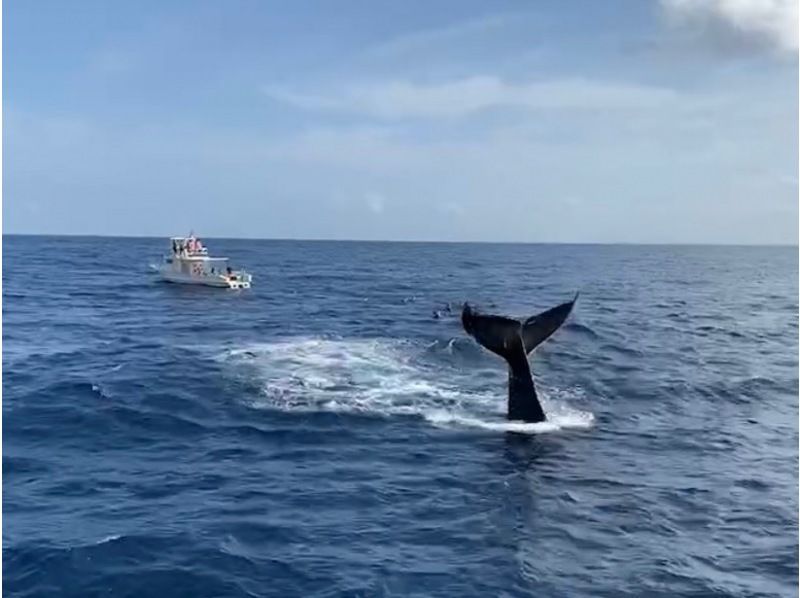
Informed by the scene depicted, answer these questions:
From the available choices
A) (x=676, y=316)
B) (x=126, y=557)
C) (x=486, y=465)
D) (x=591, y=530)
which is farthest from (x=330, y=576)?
(x=676, y=316)

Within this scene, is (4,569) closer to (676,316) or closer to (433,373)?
(433,373)

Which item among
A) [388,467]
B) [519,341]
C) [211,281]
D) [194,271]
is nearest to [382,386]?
[519,341]

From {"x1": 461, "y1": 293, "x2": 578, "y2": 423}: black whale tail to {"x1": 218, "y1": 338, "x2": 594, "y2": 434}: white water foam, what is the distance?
0.51m

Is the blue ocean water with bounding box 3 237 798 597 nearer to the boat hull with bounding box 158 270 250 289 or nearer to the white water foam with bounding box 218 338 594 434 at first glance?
the white water foam with bounding box 218 338 594 434

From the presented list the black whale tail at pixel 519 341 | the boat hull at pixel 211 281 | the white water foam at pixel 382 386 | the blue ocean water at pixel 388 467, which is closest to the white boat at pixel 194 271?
the boat hull at pixel 211 281

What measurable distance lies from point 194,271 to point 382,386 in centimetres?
4469

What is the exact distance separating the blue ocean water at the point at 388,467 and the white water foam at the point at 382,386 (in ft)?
0.46

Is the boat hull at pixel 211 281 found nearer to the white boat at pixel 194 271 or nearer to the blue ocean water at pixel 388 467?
the white boat at pixel 194 271

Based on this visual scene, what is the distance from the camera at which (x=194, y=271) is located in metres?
67.6

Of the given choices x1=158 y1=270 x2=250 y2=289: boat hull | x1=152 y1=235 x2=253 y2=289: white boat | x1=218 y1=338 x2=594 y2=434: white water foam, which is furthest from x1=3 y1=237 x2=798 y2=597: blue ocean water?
x1=152 y1=235 x2=253 y2=289: white boat

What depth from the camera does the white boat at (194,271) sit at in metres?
65.4

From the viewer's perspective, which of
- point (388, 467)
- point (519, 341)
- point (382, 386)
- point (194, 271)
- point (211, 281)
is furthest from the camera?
point (194, 271)

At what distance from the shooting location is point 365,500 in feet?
54.4

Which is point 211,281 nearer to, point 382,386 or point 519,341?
point 382,386
